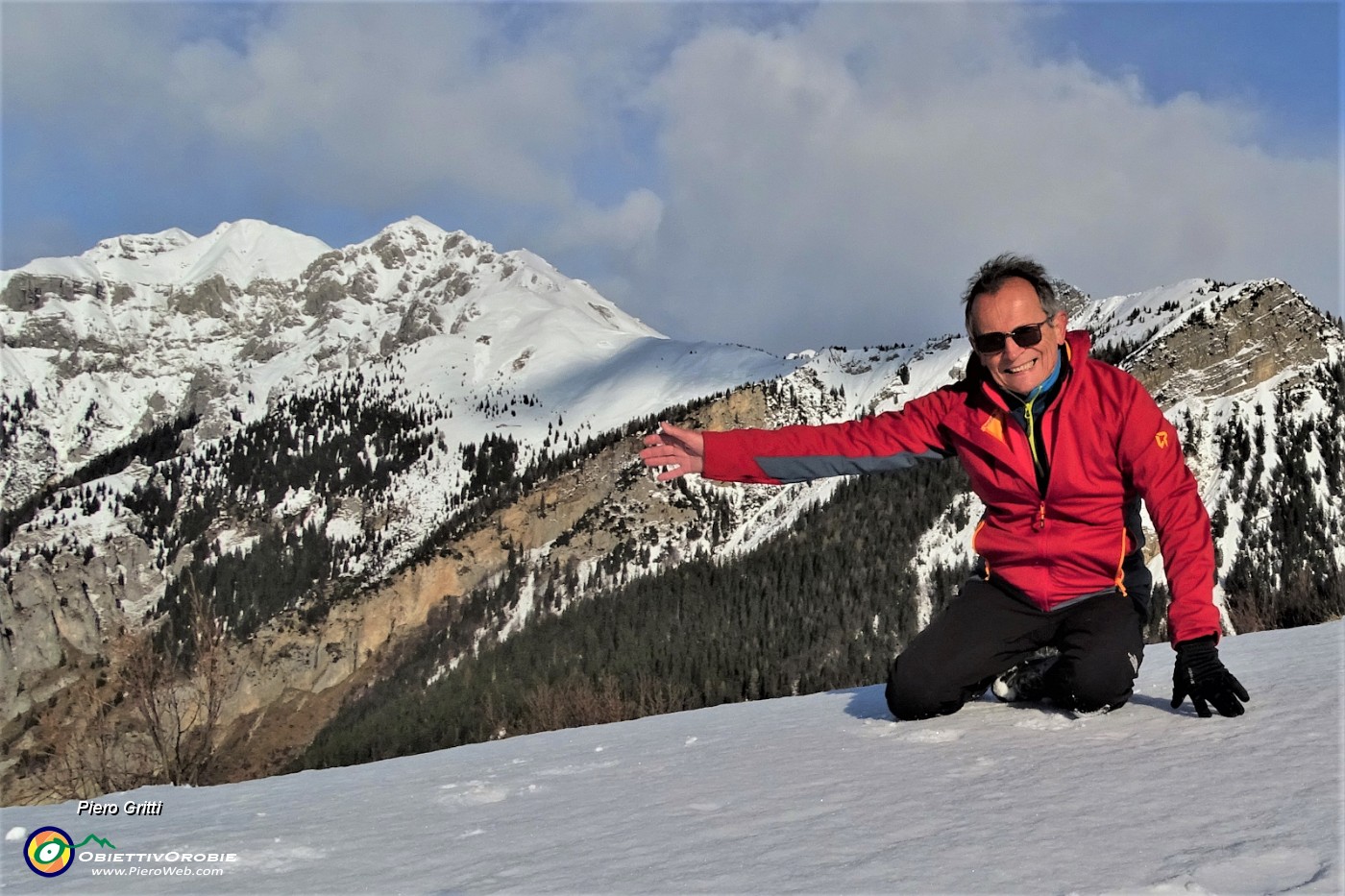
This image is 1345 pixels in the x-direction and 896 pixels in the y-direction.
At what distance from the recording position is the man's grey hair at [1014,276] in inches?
196

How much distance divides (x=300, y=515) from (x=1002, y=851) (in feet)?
581

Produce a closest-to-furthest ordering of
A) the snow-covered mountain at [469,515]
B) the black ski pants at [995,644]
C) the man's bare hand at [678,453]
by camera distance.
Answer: the black ski pants at [995,644]
the man's bare hand at [678,453]
the snow-covered mountain at [469,515]

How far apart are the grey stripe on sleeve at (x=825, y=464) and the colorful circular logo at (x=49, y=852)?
363cm

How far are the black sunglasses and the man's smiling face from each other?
1cm

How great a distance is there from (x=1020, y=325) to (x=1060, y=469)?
73 cm

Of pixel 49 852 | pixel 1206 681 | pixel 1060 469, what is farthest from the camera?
pixel 1060 469

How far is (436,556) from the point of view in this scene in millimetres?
127125

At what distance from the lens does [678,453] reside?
5.54 m

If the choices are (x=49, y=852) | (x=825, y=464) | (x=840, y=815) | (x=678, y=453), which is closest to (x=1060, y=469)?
(x=825, y=464)

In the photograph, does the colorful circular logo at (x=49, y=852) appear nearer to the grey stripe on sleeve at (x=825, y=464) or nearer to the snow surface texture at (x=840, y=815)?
the snow surface texture at (x=840, y=815)

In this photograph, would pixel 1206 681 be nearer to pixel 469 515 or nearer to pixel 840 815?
pixel 840 815

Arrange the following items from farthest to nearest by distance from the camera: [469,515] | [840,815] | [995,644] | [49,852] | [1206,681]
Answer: [469,515], [995,644], [1206,681], [49,852], [840,815]
